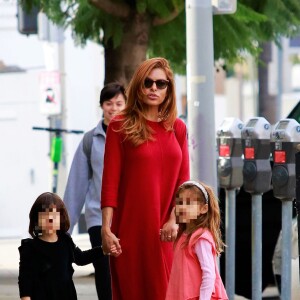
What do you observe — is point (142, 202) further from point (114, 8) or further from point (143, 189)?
point (114, 8)

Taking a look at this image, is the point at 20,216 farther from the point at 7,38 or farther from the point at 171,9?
the point at 171,9

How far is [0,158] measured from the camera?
21609 mm

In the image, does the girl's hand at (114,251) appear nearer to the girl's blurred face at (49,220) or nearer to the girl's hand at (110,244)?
the girl's hand at (110,244)

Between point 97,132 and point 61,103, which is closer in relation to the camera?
point 97,132

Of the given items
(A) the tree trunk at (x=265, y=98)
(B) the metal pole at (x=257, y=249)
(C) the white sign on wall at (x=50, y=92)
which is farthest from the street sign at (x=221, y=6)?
(A) the tree trunk at (x=265, y=98)

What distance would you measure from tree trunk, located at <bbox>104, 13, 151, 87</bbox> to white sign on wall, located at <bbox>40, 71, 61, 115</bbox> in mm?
5490

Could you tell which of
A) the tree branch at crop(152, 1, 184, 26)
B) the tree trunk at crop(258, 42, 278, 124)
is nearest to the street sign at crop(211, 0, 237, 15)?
the tree branch at crop(152, 1, 184, 26)

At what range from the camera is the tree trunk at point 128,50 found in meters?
12.0

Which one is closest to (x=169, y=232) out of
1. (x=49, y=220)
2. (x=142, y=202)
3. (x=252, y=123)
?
(x=142, y=202)

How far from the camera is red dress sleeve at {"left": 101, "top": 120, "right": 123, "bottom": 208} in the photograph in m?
6.72

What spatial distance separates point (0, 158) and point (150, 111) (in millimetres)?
15010

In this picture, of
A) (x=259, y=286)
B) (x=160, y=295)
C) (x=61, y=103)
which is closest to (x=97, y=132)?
(x=259, y=286)

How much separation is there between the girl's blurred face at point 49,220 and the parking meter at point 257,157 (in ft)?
8.75

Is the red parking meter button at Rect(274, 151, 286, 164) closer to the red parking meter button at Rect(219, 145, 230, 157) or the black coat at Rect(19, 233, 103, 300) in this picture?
the red parking meter button at Rect(219, 145, 230, 157)
